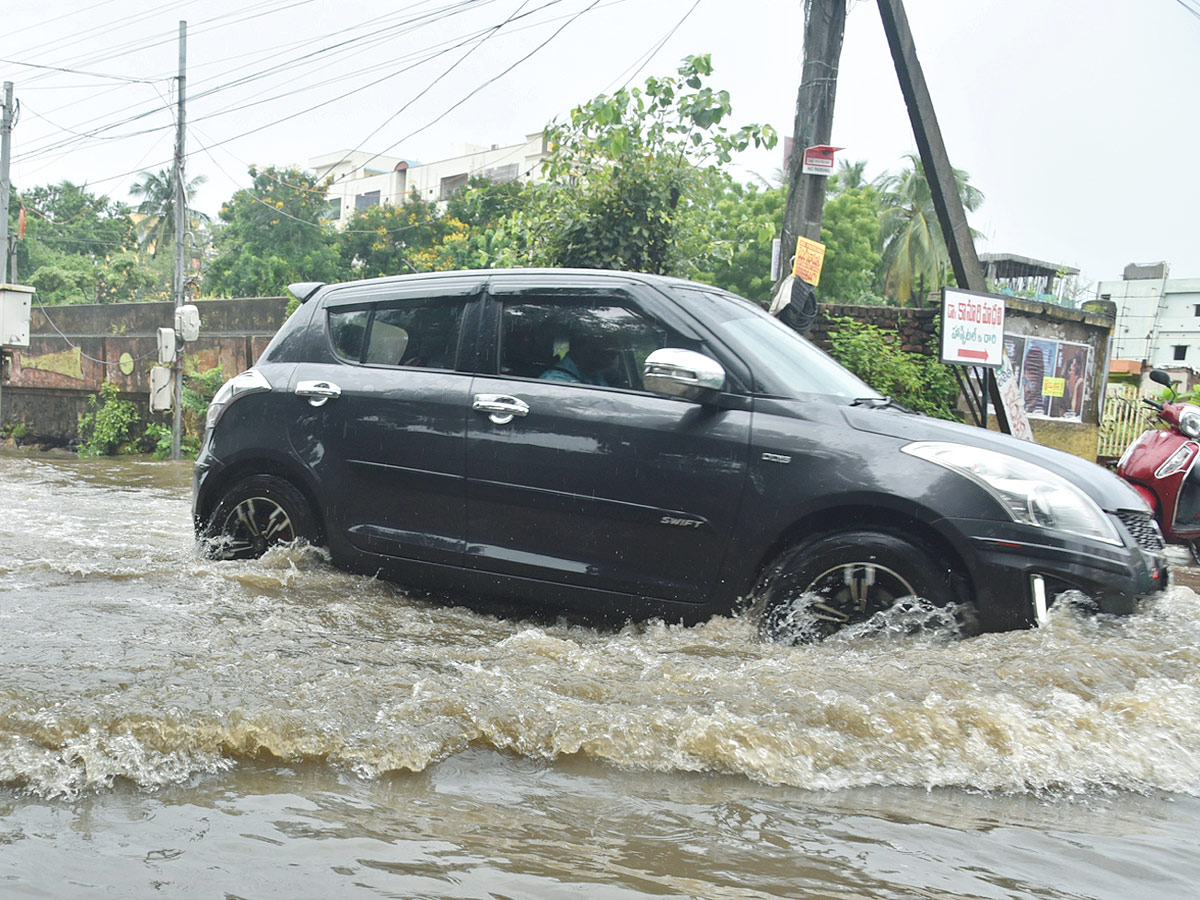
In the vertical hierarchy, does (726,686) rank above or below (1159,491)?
below

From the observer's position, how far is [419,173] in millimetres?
84875

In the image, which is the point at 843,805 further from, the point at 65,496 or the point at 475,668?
the point at 65,496

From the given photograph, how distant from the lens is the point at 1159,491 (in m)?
7.57

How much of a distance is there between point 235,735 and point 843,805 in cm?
160

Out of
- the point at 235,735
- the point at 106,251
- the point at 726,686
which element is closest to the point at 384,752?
the point at 235,735

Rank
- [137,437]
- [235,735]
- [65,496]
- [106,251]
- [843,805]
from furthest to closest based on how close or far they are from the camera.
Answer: [106,251] → [137,437] → [65,496] → [235,735] → [843,805]

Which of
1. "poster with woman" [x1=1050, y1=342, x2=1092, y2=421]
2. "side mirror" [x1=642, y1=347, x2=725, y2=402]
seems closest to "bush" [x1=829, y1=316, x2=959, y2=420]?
"poster with woman" [x1=1050, y1=342, x2=1092, y2=421]

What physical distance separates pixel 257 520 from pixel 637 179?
24.6ft

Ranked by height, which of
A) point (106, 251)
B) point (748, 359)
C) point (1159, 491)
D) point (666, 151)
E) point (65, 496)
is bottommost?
point (65, 496)

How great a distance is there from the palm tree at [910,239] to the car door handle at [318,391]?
4055 centimetres

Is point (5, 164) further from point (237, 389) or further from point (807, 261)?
point (237, 389)

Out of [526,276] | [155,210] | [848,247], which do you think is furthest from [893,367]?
[155,210]

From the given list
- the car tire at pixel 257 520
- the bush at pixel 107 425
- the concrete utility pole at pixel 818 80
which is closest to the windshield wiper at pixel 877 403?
the car tire at pixel 257 520

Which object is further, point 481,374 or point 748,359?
point 481,374
